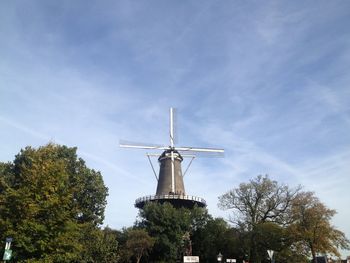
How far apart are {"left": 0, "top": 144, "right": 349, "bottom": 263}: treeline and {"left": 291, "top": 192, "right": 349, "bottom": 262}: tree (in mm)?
97

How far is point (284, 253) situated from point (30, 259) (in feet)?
94.1

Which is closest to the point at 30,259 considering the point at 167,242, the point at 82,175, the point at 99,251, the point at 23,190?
the point at 23,190

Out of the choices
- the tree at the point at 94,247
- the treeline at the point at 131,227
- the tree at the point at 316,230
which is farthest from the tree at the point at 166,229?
the tree at the point at 316,230

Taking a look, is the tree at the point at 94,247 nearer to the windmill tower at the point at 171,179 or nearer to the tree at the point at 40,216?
the tree at the point at 40,216

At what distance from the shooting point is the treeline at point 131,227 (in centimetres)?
2144

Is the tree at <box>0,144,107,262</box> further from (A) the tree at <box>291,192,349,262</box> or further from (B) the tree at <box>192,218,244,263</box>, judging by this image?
(B) the tree at <box>192,218,244,263</box>

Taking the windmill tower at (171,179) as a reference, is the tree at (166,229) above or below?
below

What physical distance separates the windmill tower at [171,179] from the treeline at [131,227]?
3079 millimetres

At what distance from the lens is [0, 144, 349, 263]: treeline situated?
21.4 metres

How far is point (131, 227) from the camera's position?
4997 centimetres

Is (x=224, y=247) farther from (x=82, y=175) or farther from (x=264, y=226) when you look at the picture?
(x=82, y=175)

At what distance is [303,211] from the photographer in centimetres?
3709

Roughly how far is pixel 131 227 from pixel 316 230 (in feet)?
84.7

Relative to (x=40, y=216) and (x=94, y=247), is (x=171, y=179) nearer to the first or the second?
(x=94, y=247)
